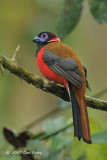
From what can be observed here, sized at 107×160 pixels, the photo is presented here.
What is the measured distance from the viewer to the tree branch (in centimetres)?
329

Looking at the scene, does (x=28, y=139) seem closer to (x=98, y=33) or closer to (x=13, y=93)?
(x=13, y=93)

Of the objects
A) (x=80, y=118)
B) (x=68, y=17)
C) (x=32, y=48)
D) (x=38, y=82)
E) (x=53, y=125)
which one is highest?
(x=68, y=17)

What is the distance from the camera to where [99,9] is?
3672mm

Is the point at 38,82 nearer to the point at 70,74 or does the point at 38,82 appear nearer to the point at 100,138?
the point at 70,74

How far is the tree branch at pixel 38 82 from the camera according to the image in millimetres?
3295

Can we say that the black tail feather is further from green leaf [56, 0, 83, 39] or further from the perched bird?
green leaf [56, 0, 83, 39]

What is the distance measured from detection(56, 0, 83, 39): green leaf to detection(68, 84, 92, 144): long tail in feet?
2.04

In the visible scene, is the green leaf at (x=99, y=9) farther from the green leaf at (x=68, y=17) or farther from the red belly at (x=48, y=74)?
the red belly at (x=48, y=74)

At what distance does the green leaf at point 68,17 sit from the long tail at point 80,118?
2.04 ft

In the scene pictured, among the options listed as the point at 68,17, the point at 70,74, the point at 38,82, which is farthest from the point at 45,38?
the point at 38,82

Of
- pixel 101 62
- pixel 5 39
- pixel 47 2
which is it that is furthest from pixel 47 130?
pixel 101 62

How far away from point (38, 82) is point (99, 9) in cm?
100

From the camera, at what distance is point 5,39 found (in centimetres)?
741

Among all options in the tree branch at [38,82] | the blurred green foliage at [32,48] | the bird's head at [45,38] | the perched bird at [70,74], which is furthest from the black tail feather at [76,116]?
the bird's head at [45,38]
